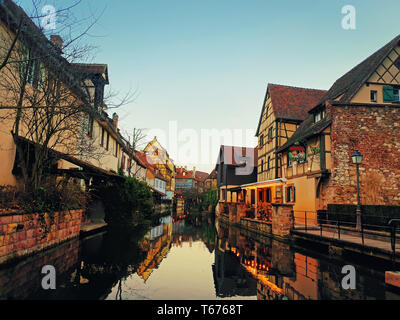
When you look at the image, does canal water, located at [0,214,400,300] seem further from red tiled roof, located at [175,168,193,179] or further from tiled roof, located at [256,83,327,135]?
red tiled roof, located at [175,168,193,179]

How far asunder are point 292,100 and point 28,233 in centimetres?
2406

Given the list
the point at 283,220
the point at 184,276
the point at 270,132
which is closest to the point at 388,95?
the point at 283,220

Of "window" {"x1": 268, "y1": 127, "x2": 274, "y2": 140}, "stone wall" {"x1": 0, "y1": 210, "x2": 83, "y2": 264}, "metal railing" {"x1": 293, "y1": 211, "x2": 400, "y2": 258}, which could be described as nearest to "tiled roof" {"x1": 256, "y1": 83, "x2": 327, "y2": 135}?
"window" {"x1": 268, "y1": 127, "x2": 274, "y2": 140}

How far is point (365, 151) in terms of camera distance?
16.2 m

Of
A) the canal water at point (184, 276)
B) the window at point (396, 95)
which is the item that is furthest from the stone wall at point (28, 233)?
the window at point (396, 95)

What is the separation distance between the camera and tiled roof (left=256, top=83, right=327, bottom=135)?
2453cm

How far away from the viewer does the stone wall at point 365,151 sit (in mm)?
15852

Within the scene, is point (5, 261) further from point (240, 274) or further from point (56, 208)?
point (240, 274)

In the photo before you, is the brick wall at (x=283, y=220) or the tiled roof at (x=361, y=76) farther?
the tiled roof at (x=361, y=76)

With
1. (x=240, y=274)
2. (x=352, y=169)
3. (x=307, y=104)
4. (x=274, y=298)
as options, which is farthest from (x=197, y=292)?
(x=307, y=104)

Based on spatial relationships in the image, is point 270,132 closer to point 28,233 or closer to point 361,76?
point 361,76

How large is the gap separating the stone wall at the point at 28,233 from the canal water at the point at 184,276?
1.05ft

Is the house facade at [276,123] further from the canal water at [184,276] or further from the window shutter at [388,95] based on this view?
the canal water at [184,276]

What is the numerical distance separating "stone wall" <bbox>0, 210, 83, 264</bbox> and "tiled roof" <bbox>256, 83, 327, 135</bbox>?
64.6ft
